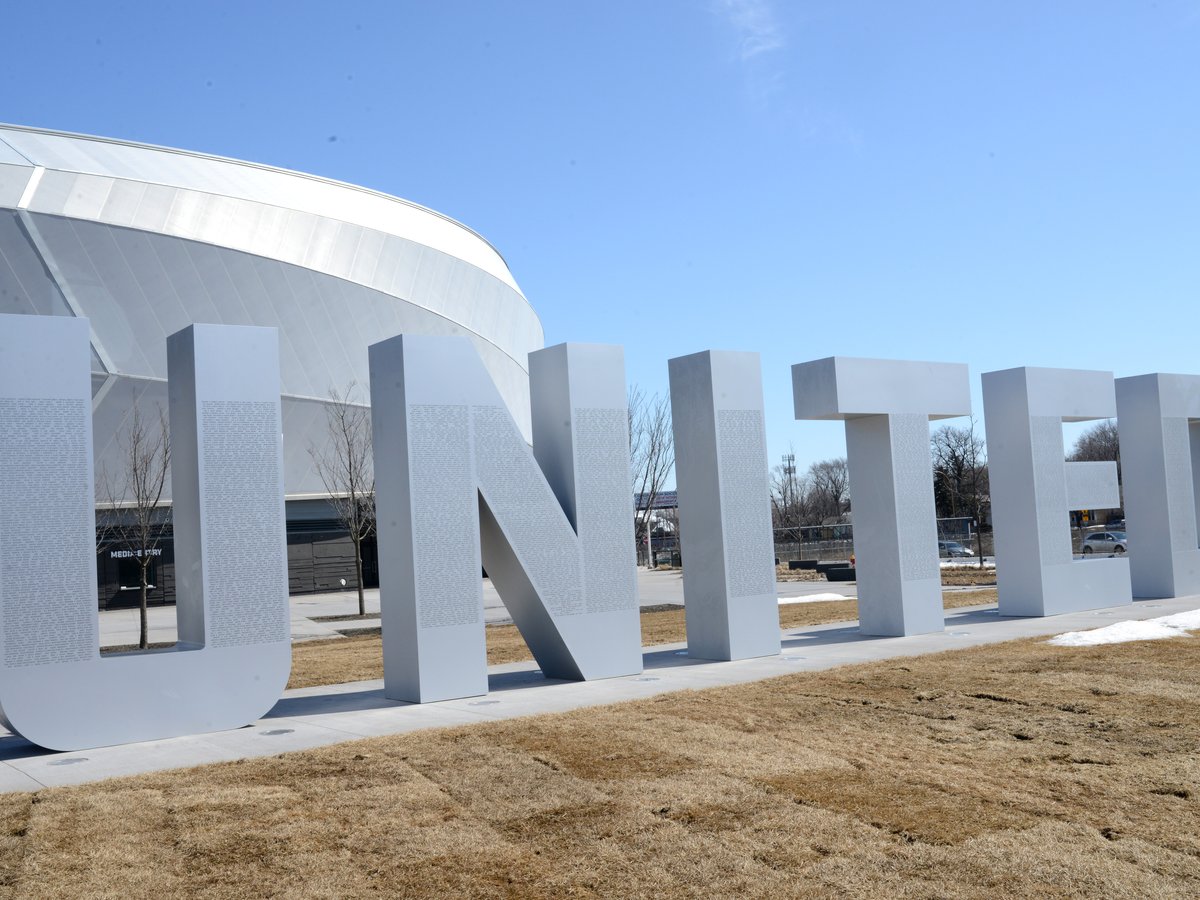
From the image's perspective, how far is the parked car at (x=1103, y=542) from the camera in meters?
45.3

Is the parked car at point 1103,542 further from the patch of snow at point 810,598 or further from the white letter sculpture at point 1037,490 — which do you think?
the white letter sculpture at point 1037,490

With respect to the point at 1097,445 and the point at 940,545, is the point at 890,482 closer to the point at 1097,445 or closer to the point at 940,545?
the point at 940,545

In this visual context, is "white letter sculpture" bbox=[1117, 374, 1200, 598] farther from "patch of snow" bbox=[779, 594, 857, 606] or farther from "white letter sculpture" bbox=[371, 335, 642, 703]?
"white letter sculpture" bbox=[371, 335, 642, 703]

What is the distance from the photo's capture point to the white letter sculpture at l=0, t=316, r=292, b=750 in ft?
33.3

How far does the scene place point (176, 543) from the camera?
11.6 meters

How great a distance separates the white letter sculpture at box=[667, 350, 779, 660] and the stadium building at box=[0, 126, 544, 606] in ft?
68.0

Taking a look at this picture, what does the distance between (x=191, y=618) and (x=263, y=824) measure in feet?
15.4

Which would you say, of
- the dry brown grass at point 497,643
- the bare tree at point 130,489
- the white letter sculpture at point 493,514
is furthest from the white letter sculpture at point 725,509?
the bare tree at point 130,489

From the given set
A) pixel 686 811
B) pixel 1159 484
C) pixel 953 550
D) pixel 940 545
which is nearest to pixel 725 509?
pixel 686 811

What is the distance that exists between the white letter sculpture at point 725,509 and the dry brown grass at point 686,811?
13.4 feet

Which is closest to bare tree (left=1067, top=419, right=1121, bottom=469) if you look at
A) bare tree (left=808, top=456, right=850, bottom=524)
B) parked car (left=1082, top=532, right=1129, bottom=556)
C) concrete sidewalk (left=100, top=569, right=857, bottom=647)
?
bare tree (left=808, top=456, right=850, bottom=524)

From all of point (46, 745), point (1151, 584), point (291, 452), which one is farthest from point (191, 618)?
point (291, 452)

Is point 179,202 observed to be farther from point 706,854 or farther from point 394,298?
point 706,854

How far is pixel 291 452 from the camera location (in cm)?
3734
